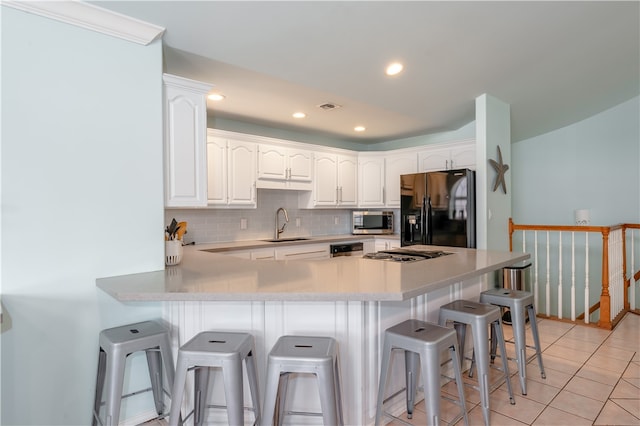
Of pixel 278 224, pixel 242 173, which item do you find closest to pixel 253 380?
pixel 242 173

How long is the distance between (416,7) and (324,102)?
4.70 ft

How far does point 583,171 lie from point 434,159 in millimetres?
2431

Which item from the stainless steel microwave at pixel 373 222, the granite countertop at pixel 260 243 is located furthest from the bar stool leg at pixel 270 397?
the stainless steel microwave at pixel 373 222

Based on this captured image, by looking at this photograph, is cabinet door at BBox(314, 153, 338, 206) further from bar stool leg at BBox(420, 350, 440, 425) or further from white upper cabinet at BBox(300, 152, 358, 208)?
bar stool leg at BBox(420, 350, 440, 425)

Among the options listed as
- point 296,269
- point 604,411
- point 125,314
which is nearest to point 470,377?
point 604,411

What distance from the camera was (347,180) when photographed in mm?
5086

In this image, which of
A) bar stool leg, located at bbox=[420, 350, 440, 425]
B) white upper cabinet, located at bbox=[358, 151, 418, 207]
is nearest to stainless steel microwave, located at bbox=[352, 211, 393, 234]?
white upper cabinet, located at bbox=[358, 151, 418, 207]

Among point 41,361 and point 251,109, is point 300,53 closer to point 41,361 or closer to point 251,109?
point 251,109

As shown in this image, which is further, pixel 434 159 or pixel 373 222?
pixel 373 222

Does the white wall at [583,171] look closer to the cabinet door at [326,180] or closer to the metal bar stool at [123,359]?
the cabinet door at [326,180]

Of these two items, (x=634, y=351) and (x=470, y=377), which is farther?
(x=634, y=351)

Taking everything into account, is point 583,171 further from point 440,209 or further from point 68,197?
point 68,197

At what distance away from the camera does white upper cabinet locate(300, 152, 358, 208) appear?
15.5 feet

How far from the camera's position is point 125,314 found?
206 centimetres
